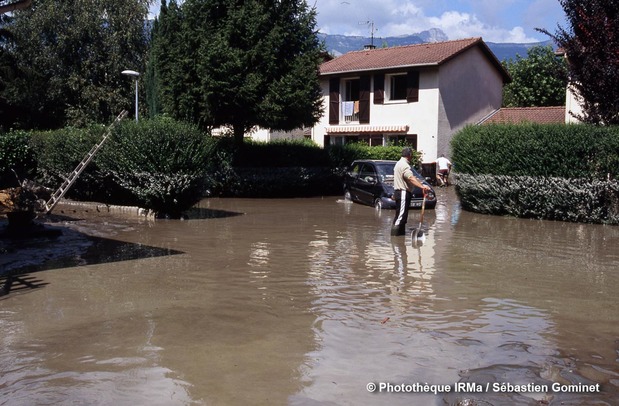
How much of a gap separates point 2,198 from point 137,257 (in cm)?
452

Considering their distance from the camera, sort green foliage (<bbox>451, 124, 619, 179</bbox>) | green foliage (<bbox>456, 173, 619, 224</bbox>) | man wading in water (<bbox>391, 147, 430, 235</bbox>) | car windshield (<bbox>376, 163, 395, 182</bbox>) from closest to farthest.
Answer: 1. man wading in water (<bbox>391, 147, 430, 235</bbox>)
2. green foliage (<bbox>451, 124, 619, 179</bbox>)
3. green foliage (<bbox>456, 173, 619, 224</bbox>)
4. car windshield (<bbox>376, 163, 395, 182</bbox>)

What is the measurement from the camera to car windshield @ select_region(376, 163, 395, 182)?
72.0 ft

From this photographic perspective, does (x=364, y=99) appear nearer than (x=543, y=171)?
No

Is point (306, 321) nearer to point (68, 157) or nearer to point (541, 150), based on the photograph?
point (541, 150)

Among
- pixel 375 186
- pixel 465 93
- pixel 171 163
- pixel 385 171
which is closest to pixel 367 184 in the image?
pixel 375 186

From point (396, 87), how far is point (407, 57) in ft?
5.87

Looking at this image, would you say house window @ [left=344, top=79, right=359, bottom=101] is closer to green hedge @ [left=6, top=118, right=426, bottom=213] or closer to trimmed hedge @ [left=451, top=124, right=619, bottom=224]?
green hedge @ [left=6, top=118, right=426, bottom=213]

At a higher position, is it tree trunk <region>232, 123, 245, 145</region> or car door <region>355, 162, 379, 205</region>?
tree trunk <region>232, 123, 245, 145</region>

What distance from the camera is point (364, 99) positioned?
37.1 metres

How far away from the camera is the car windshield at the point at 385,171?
864 inches

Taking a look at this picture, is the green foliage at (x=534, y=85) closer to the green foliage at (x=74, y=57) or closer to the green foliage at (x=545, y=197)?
the green foliage at (x=74, y=57)

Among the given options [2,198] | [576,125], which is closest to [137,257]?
[2,198]

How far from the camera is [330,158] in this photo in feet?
93.4

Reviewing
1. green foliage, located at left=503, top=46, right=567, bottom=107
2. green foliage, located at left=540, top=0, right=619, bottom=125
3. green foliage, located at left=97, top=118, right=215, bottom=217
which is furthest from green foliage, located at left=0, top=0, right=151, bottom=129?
green foliage, located at left=540, top=0, right=619, bottom=125
